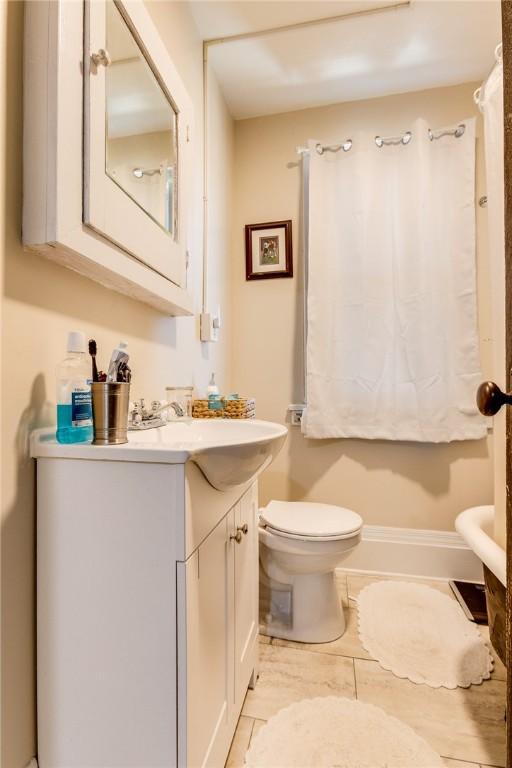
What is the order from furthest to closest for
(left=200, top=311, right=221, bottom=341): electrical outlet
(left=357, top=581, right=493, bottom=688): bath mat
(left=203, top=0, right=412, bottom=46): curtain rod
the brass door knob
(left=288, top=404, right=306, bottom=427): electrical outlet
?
(left=288, top=404, right=306, bottom=427): electrical outlet → (left=200, top=311, right=221, bottom=341): electrical outlet → (left=203, top=0, right=412, bottom=46): curtain rod → (left=357, top=581, right=493, bottom=688): bath mat → the brass door knob

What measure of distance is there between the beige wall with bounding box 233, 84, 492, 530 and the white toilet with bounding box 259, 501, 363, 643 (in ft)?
1.82

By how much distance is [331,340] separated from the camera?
2.06 metres

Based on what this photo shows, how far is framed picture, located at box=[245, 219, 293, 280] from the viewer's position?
2.19 metres

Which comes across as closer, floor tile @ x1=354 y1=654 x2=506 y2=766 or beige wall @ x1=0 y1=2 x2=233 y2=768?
beige wall @ x1=0 y1=2 x2=233 y2=768

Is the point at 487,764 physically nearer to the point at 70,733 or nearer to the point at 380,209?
the point at 70,733

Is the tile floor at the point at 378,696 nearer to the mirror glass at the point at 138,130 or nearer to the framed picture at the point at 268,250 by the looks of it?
the mirror glass at the point at 138,130

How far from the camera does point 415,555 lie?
6.59ft

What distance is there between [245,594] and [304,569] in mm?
397

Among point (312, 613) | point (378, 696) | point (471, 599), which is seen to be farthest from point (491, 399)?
point (471, 599)

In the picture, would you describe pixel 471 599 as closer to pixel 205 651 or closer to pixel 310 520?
pixel 310 520

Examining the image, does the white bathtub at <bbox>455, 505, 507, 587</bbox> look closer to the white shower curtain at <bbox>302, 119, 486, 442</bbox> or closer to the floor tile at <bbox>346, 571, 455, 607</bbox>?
the white shower curtain at <bbox>302, 119, 486, 442</bbox>

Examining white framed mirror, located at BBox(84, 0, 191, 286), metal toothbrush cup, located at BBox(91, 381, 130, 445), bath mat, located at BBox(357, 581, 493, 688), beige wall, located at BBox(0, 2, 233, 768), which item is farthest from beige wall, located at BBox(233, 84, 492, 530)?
metal toothbrush cup, located at BBox(91, 381, 130, 445)

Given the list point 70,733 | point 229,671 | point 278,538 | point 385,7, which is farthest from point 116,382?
point 385,7

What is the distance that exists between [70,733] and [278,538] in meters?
0.86
